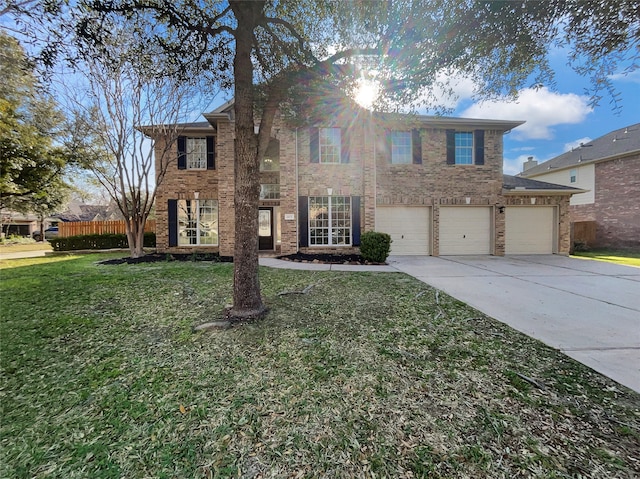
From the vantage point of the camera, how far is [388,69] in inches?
195

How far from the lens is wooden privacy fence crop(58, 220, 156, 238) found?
15.0m

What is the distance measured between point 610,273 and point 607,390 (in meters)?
7.78

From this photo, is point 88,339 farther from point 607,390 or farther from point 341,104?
point 341,104

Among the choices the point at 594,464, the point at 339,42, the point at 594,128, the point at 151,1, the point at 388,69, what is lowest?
the point at 594,464

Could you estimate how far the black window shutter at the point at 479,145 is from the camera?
38.7ft

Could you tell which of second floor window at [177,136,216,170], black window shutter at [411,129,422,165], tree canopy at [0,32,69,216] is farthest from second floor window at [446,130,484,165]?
tree canopy at [0,32,69,216]

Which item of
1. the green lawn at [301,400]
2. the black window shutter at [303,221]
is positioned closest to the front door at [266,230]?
the black window shutter at [303,221]

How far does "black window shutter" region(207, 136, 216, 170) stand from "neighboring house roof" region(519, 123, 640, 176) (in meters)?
21.0

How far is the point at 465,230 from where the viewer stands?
39.5ft

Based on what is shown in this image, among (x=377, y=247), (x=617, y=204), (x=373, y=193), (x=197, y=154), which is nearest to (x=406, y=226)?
(x=373, y=193)

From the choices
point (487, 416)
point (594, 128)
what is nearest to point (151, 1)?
point (487, 416)

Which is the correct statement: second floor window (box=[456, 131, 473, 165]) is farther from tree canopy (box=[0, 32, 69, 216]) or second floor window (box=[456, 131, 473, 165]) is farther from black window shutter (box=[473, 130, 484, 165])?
tree canopy (box=[0, 32, 69, 216])

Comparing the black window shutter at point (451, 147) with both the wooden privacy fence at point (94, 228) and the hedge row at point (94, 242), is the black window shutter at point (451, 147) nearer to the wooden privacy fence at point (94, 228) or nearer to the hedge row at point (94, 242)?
the hedge row at point (94, 242)

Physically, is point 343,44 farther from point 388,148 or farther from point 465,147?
point 465,147
